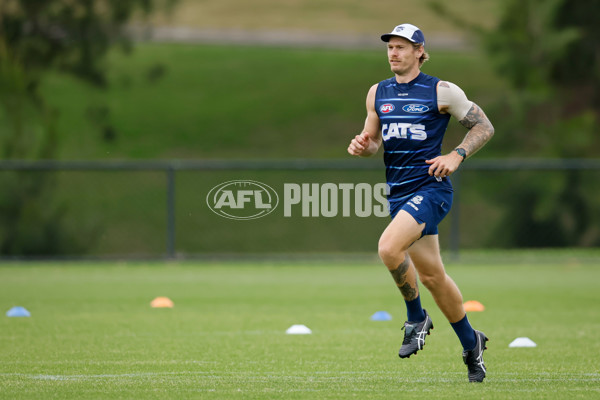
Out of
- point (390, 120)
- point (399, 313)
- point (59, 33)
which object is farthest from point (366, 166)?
point (390, 120)

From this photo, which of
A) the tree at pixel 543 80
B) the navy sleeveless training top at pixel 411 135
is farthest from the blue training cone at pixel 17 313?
the tree at pixel 543 80

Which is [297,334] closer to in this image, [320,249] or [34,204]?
[34,204]

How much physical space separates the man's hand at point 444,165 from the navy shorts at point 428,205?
0.55 ft

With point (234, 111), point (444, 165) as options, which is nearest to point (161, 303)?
point (444, 165)

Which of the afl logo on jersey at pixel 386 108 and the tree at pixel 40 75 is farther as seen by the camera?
the tree at pixel 40 75

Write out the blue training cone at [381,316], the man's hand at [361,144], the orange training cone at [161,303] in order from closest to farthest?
the man's hand at [361,144], the blue training cone at [381,316], the orange training cone at [161,303]

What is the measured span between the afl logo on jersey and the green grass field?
1.89m

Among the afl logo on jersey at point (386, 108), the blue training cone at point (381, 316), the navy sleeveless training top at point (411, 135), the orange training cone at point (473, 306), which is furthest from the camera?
the orange training cone at point (473, 306)

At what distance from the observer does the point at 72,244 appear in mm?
21031

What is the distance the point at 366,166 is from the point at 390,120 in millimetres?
12844

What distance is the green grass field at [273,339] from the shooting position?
6449mm

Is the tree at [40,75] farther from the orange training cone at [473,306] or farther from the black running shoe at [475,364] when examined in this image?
the black running shoe at [475,364]

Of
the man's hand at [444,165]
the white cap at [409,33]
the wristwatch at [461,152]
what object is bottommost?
the man's hand at [444,165]

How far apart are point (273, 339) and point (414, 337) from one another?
106 inches
